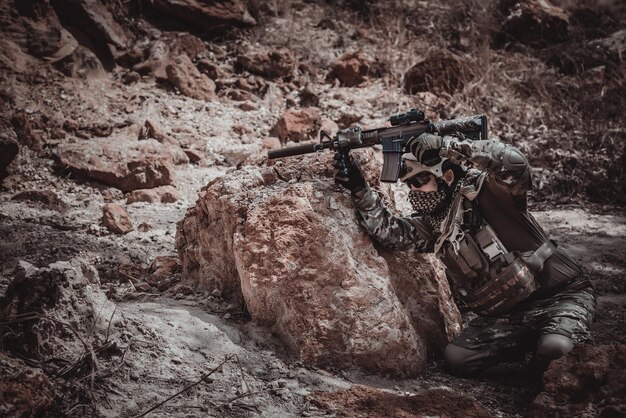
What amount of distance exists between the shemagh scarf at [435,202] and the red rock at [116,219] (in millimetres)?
2176

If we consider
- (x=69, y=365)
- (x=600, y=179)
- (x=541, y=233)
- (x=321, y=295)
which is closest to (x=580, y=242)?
(x=600, y=179)

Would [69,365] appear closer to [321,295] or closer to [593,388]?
[321,295]

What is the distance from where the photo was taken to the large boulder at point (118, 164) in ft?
14.5

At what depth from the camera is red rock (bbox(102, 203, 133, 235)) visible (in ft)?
12.4

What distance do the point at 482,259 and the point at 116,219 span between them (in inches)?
104

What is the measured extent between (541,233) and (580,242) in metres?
2.25

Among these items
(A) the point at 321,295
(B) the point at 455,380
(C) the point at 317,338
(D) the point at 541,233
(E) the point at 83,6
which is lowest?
(B) the point at 455,380

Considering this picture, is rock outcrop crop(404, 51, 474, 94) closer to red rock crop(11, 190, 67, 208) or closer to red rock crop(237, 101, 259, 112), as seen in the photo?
red rock crop(237, 101, 259, 112)

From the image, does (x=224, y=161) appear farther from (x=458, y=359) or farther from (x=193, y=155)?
(x=458, y=359)

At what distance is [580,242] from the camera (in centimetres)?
468

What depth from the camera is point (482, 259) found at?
2.73 meters

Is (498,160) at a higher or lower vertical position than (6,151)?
higher

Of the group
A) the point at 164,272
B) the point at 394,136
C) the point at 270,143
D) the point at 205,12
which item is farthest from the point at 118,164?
the point at 205,12

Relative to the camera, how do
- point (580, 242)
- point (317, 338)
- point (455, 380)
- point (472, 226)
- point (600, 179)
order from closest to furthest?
1. point (317, 338)
2. point (455, 380)
3. point (472, 226)
4. point (580, 242)
5. point (600, 179)
